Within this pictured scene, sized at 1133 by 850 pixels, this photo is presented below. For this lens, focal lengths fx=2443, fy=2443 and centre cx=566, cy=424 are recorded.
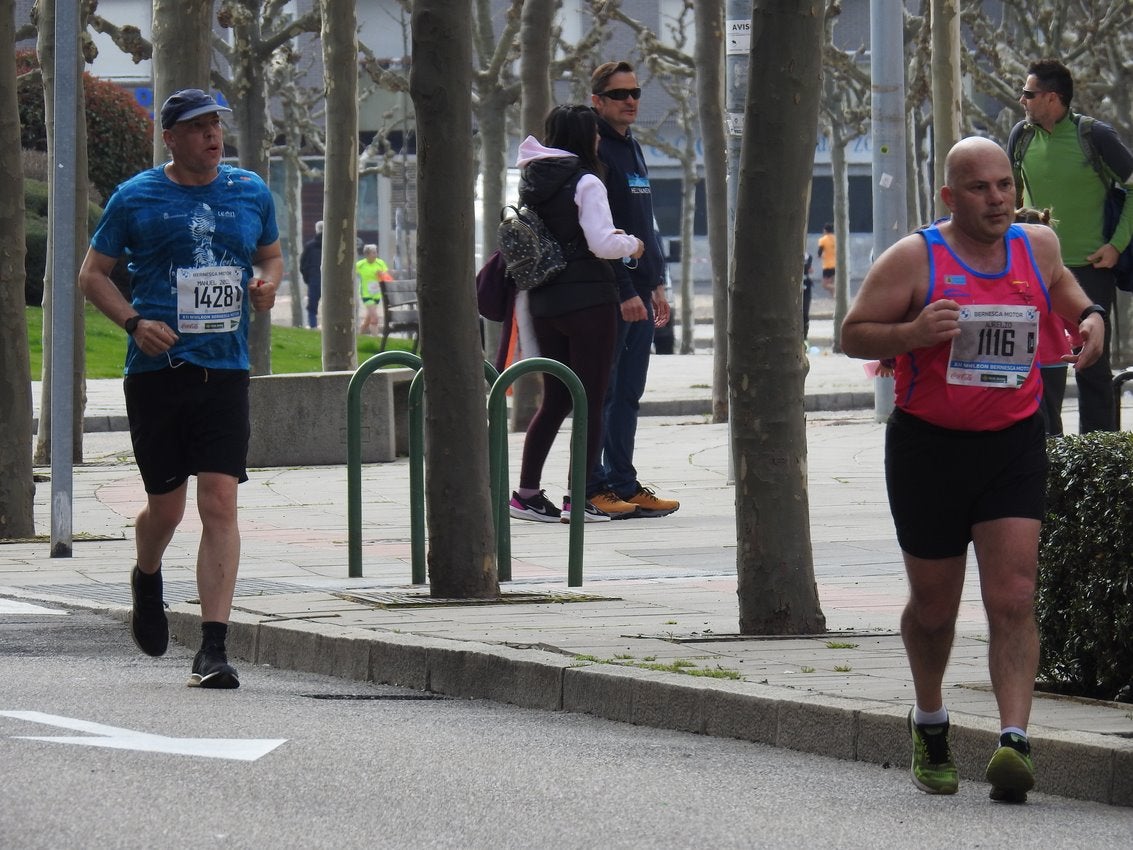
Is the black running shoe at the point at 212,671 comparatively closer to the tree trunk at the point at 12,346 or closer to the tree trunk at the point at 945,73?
the tree trunk at the point at 12,346

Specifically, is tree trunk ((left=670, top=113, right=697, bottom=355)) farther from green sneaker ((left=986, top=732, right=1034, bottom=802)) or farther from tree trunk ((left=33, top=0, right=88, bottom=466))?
green sneaker ((left=986, top=732, right=1034, bottom=802))

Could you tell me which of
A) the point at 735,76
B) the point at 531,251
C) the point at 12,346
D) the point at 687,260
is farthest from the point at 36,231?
the point at 531,251

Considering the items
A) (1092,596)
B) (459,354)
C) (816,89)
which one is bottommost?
(1092,596)

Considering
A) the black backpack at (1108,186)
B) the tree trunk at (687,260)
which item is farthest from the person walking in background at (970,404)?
the tree trunk at (687,260)

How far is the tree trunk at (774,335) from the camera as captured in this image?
8.36 metres

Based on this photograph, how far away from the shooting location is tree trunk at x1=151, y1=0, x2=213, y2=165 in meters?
14.8

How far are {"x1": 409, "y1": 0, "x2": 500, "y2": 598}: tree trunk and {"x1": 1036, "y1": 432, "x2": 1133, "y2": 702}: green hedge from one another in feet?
9.73

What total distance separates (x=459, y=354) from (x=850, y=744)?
322 cm

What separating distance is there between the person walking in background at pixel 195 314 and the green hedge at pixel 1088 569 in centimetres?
274

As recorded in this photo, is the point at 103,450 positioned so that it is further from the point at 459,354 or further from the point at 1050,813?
the point at 1050,813

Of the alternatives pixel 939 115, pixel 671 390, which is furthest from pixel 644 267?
pixel 671 390

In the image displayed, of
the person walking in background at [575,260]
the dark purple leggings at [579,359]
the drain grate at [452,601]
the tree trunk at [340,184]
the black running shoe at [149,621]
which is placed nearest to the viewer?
the black running shoe at [149,621]

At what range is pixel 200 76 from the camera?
14.9 metres

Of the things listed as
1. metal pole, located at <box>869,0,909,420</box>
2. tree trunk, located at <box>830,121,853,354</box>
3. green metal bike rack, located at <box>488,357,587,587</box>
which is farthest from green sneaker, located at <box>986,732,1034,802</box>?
A: tree trunk, located at <box>830,121,853,354</box>
